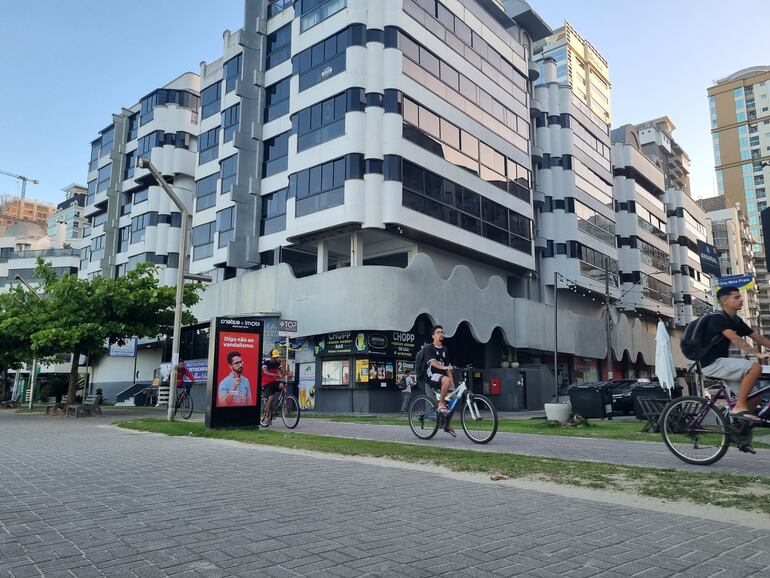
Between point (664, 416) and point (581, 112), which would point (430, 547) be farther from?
point (581, 112)

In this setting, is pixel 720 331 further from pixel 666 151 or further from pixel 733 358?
pixel 666 151

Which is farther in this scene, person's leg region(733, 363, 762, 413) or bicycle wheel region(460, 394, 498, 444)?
A: bicycle wheel region(460, 394, 498, 444)

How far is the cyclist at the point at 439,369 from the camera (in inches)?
397

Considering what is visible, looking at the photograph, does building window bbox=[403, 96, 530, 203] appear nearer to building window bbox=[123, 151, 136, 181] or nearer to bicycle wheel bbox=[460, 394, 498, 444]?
bicycle wheel bbox=[460, 394, 498, 444]

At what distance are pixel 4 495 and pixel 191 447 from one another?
4397 millimetres

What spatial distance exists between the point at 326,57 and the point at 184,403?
67.3 feet


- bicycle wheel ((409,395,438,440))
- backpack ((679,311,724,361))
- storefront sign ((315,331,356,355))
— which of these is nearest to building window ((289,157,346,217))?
storefront sign ((315,331,356,355))

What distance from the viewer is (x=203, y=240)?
4106 cm

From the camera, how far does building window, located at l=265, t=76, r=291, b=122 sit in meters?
36.4

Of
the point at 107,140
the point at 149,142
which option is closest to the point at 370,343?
the point at 149,142

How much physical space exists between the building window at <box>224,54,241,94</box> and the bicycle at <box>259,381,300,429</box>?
1233 inches

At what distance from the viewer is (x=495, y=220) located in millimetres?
35688

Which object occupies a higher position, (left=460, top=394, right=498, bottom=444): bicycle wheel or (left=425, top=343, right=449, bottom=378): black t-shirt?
(left=425, top=343, right=449, bottom=378): black t-shirt

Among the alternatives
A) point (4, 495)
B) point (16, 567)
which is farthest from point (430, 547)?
point (4, 495)
